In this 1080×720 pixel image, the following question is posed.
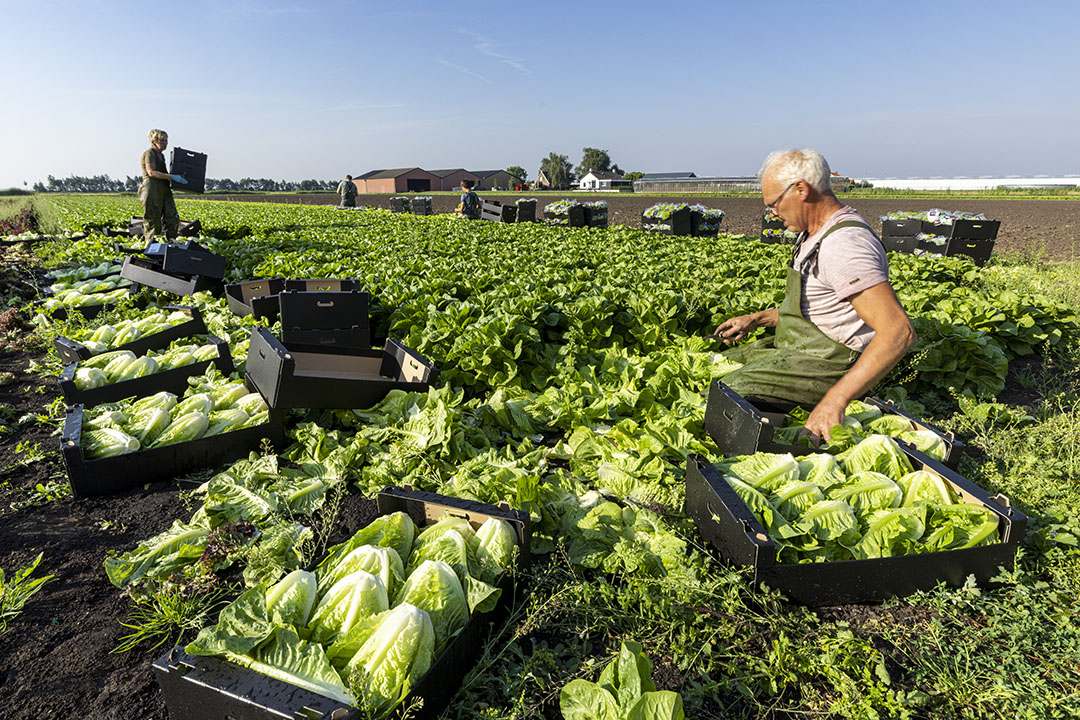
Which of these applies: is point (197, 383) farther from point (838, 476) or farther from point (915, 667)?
point (915, 667)

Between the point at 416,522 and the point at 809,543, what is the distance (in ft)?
6.03

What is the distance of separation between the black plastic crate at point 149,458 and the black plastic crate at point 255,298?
2.68m

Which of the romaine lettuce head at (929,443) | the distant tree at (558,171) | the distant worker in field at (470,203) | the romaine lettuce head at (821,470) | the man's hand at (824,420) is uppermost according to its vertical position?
the distant tree at (558,171)

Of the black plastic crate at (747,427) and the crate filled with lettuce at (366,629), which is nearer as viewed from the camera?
the crate filled with lettuce at (366,629)

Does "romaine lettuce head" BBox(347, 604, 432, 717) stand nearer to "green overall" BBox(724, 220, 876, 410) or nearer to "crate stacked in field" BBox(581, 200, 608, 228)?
"green overall" BBox(724, 220, 876, 410)

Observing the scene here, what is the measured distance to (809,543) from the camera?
239cm

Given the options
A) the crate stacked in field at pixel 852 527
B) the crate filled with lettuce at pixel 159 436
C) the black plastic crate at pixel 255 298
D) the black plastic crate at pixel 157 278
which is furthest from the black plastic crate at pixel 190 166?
the crate stacked in field at pixel 852 527

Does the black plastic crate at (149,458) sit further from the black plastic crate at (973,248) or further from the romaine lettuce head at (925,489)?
the black plastic crate at (973,248)

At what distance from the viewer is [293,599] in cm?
206

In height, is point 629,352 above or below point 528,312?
below

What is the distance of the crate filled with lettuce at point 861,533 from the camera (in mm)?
2357

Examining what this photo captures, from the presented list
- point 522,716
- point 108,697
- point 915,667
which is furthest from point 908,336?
point 108,697

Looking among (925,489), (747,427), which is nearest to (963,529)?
(925,489)

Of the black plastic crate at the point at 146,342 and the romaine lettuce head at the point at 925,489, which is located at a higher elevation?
the black plastic crate at the point at 146,342
